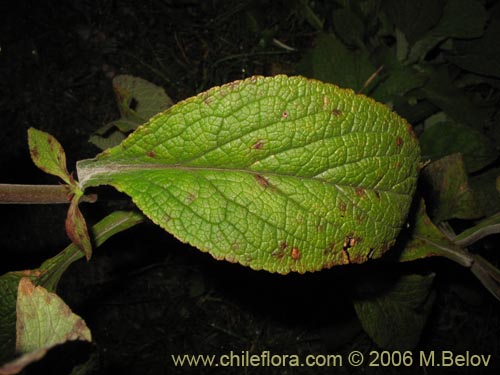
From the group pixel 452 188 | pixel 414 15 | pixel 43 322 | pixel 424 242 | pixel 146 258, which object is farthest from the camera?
pixel 146 258

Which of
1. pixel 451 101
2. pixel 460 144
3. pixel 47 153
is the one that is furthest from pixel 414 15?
pixel 47 153

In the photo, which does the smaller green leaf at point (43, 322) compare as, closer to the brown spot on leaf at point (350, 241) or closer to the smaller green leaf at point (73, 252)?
the smaller green leaf at point (73, 252)

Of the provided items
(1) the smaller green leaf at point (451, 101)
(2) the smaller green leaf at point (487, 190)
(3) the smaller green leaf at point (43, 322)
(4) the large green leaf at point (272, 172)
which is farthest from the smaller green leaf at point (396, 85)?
(3) the smaller green leaf at point (43, 322)

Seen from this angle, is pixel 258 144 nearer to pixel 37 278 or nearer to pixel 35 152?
pixel 35 152

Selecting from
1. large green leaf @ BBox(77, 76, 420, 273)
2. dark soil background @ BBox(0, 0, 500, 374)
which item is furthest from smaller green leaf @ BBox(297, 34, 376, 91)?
large green leaf @ BBox(77, 76, 420, 273)

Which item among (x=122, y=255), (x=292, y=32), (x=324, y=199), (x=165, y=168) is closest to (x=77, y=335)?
(x=165, y=168)

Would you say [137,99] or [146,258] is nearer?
[137,99]
